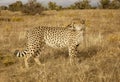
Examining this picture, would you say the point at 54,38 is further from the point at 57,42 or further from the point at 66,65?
the point at 66,65

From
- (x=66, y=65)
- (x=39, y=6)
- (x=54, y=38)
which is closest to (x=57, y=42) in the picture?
(x=54, y=38)

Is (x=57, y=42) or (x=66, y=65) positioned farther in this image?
(x=57, y=42)

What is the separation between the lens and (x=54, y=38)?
792cm

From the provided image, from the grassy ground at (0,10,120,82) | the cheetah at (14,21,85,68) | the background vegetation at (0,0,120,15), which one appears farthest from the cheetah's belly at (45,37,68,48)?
the background vegetation at (0,0,120,15)

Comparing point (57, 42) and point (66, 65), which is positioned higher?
point (57, 42)

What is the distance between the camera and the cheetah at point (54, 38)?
7.72 metres

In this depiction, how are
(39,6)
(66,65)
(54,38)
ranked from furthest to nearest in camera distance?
1. (39,6)
2. (54,38)
3. (66,65)

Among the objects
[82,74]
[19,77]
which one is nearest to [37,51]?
[19,77]

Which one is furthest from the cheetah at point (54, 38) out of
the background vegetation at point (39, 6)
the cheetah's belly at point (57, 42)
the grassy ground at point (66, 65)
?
the background vegetation at point (39, 6)

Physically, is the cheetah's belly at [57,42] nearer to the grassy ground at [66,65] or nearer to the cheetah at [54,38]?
the cheetah at [54,38]

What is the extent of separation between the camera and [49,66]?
7230 millimetres

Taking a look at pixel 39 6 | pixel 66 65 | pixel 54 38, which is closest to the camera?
pixel 66 65

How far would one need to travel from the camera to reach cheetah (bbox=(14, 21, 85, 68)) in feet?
25.3

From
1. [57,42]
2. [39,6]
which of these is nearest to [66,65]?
[57,42]
